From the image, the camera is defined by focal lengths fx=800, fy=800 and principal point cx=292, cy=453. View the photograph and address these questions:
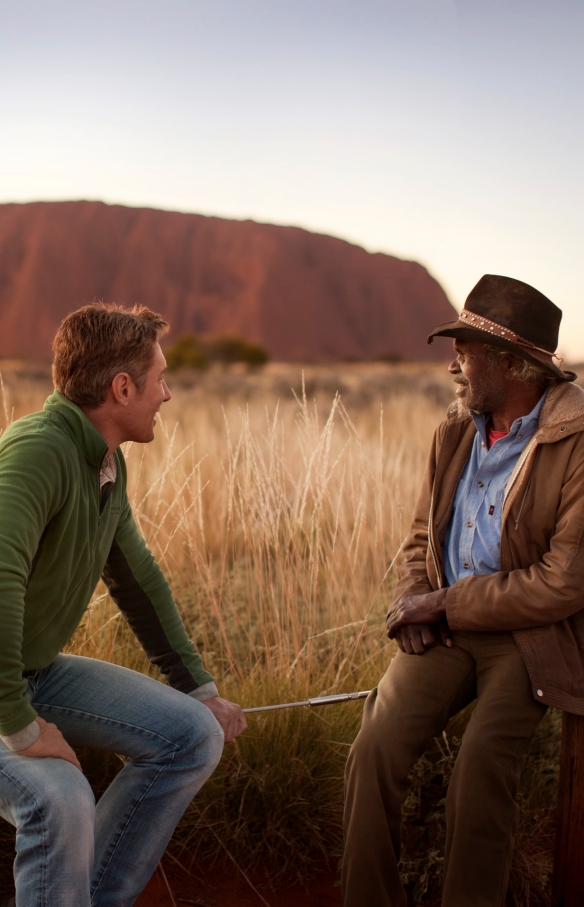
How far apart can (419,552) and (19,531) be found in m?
1.33

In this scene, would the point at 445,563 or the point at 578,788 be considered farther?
the point at 445,563

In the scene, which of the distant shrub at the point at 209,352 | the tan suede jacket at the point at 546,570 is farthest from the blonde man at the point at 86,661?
the distant shrub at the point at 209,352

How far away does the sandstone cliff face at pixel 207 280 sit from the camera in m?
68.0

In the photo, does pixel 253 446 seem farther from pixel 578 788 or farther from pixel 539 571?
pixel 578 788

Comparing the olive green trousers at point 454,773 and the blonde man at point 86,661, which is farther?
the olive green trousers at point 454,773

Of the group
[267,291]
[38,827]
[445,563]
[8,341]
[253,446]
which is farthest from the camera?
[267,291]

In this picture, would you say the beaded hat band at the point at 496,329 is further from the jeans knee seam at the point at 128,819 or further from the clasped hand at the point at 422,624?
the jeans knee seam at the point at 128,819

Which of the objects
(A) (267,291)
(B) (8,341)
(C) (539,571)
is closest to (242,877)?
(C) (539,571)

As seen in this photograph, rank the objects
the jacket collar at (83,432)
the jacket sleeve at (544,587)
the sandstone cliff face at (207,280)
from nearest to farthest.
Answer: the jacket collar at (83,432) → the jacket sleeve at (544,587) → the sandstone cliff face at (207,280)

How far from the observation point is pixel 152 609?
2178mm

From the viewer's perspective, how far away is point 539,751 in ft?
9.18

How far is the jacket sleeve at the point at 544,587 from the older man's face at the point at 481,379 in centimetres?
35

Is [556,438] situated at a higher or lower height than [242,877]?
higher

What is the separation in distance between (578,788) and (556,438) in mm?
935
